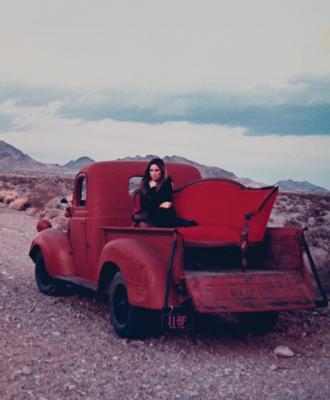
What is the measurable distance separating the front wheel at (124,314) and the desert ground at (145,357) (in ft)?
0.39

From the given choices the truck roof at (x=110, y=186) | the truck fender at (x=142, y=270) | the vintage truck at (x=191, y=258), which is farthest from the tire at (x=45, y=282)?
the truck fender at (x=142, y=270)

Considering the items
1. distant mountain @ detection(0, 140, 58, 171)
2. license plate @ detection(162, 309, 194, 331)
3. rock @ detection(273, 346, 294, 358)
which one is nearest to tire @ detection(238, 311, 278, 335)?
rock @ detection(273, 346, 294, 358)

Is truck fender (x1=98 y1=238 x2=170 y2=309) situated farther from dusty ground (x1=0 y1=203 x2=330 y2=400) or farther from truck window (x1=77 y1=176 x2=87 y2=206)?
truck window (x1=77 y1=176 x2=87 y2=206)

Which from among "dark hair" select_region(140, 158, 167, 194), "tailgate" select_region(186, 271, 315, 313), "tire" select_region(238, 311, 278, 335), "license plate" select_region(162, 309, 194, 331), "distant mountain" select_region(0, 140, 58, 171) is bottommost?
"distant mountain" select_region(0, 140, 58, 171)

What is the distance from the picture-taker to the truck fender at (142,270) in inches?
238

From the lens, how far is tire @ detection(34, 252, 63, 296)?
8.85 meters

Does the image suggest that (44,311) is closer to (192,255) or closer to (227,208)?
(192,255)

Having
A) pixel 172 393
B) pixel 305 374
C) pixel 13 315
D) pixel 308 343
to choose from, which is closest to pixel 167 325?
pixel 172 393

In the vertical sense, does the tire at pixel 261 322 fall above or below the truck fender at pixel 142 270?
below

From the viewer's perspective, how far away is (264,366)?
5926 mm

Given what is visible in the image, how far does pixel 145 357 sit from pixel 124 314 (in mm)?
830

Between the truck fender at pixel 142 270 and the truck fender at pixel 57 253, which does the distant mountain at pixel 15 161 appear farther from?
the truck fender at pixel 142 270

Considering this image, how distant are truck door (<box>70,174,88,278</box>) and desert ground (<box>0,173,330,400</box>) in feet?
1.86

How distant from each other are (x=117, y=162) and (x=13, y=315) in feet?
7.65
